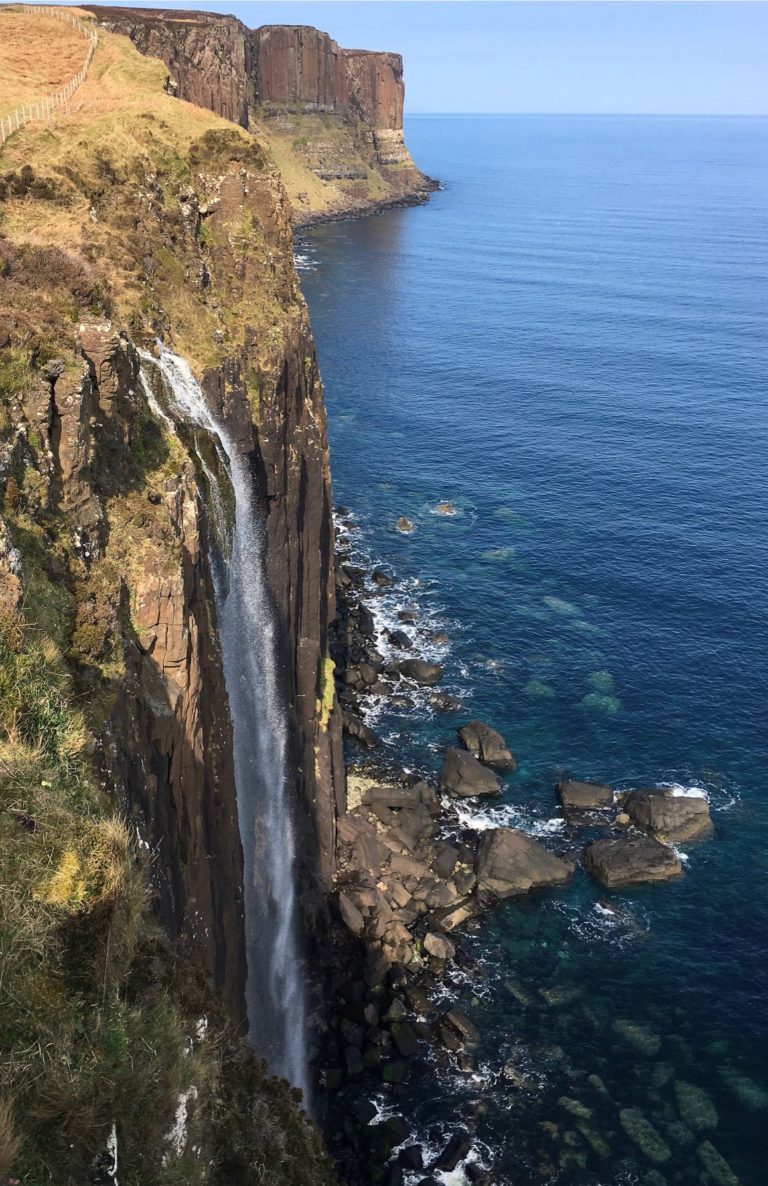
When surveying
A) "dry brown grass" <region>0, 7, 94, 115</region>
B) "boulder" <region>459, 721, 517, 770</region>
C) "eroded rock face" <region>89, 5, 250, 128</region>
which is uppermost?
"eroded rock face" <region>89, 5, 250, 128</region>

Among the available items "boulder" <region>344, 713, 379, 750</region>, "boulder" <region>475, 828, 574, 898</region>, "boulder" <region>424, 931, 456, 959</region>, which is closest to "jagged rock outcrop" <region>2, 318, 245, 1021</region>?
"boulder" <region>424, 931, 456, 959</region>

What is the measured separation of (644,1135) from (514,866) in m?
16.0

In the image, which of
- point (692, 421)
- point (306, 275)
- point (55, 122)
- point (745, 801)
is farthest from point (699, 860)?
point (306, 275)

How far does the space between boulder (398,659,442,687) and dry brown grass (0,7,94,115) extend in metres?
43.9

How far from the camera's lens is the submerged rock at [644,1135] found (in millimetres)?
40719

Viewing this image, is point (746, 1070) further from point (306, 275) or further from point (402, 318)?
point (306, 275)

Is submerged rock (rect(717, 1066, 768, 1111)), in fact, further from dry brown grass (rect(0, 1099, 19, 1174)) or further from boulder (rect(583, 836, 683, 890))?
dry brown grass (rect(0, 1099, 19, 1174))

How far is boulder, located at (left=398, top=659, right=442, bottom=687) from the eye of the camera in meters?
71.2

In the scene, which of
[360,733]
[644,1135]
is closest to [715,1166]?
[644,1135]

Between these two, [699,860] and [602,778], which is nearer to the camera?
[699,860]

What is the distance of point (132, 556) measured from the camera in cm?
2816

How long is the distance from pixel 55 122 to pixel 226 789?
3250 centimetres

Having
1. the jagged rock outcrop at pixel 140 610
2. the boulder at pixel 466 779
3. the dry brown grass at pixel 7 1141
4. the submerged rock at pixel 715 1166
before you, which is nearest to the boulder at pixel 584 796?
the boulder at pixel 466 779

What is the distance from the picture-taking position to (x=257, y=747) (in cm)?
4375
